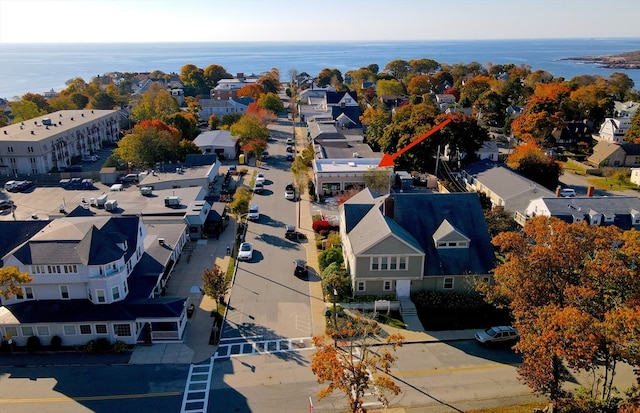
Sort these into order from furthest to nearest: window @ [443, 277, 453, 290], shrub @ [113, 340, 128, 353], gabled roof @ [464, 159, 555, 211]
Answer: gabled roof @ [464, 159, 555, 211]
window @ [443, 277, 453, 290]
shrub @ [113, 340, 128, 353]

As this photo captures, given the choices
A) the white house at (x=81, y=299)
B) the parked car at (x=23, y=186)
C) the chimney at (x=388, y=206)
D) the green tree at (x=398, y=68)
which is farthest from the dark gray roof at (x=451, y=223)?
the green tree at (x=398, y=68)

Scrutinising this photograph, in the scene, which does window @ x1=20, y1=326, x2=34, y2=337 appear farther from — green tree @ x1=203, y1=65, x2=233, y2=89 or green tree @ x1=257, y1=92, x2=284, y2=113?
green tree @ x1=203, y1=65, x2=233, y2=89

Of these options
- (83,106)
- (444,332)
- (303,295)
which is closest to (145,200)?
(303,295)

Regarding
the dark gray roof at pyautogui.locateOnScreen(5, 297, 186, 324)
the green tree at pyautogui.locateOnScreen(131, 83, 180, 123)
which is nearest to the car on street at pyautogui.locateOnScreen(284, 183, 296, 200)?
the dark gray roof at pyautogui.locateOnScreen(5, 297, 186, 324)

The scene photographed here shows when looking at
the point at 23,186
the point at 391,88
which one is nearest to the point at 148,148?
the point at 23,186

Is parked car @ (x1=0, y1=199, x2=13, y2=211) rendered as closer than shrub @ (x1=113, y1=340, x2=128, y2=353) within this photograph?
No

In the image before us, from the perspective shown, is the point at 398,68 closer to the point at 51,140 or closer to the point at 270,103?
the point at 270,103

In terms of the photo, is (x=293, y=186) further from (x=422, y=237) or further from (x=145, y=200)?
(x=422, y=237)

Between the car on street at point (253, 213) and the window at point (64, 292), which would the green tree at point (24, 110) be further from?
the window at point (64, 292)
